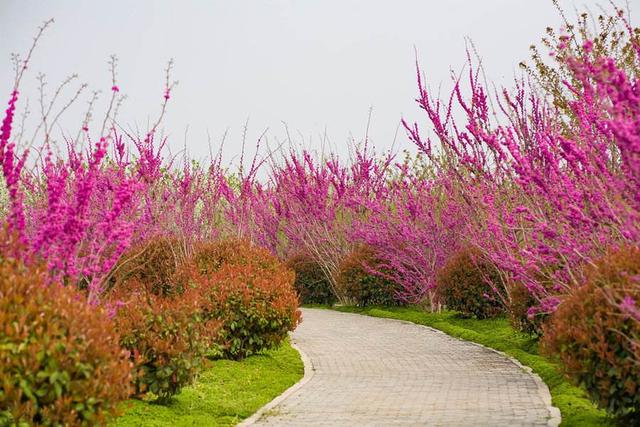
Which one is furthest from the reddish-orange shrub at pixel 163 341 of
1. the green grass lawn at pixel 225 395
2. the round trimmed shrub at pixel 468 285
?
the round trimmed shrub at pixel 468 285

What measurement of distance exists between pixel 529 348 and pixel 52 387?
946cm

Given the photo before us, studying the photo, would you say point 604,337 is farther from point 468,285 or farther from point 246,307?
point 468,285

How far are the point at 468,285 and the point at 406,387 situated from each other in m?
6.97

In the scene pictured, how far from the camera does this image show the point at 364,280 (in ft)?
67.6

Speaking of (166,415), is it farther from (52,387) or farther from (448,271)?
(448,271)

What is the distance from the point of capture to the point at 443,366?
38.2 feet

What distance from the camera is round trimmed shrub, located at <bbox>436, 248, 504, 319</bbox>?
1633cm

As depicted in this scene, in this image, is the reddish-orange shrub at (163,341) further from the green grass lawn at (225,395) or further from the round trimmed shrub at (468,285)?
the round trimmed shrub at (468,285)

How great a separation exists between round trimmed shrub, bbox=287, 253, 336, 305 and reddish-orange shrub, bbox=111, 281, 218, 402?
1504 cm

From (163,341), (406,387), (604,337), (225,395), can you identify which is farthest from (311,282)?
(604,337)

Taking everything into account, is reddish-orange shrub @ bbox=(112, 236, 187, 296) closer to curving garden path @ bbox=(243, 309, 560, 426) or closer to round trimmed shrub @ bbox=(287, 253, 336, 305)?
curving garden path @ bbox=(243, 309, 560, 426)

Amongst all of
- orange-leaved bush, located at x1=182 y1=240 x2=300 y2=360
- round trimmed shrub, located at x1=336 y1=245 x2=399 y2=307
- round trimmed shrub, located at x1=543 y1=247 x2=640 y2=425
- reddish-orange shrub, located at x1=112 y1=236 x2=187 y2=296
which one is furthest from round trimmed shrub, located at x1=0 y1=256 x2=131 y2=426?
round trimmed shrub, located at x1=336 y1=245 x2=399 y2=307

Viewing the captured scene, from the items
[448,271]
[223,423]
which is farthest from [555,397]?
[448,271]

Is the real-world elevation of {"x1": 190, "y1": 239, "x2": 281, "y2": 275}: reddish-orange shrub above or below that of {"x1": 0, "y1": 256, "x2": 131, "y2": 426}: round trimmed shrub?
above
